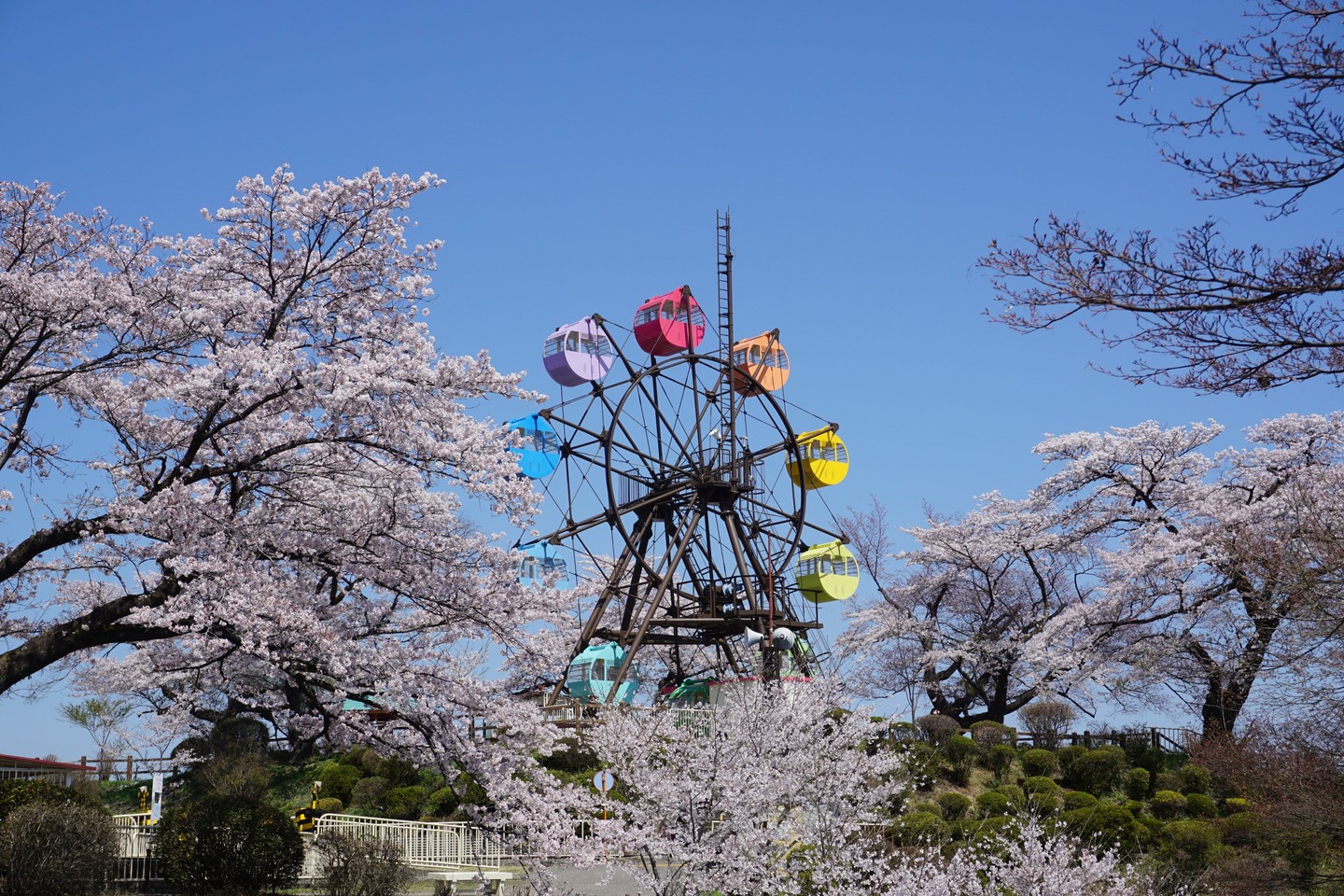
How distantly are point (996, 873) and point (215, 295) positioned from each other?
1076 cm

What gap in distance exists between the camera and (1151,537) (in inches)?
1052

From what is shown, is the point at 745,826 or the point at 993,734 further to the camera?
the point at 993,734

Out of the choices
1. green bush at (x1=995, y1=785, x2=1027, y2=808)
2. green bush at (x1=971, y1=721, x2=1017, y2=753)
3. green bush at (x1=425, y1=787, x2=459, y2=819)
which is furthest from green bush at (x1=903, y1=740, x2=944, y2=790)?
green bush at (x1=425, y1=787, x2=459, y2=819)

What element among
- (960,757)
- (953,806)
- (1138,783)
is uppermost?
(960,757)

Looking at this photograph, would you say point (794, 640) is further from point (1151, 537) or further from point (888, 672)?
point (888, 672)

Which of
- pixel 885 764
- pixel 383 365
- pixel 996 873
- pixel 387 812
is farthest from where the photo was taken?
pixel 387 812

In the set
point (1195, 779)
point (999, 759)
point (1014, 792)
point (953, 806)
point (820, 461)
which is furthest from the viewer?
point (820, 461)

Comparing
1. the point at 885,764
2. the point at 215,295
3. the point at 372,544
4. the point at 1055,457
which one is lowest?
the point at 885,764

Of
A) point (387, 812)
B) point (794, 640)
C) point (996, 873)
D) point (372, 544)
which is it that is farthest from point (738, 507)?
point (372, 544)

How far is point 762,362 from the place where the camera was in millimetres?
29031

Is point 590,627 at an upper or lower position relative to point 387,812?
upper

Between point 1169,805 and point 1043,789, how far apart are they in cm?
236

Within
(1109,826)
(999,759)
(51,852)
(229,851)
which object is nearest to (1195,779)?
(999,759)

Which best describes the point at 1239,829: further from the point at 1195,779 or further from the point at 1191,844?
the point at 1195,779
